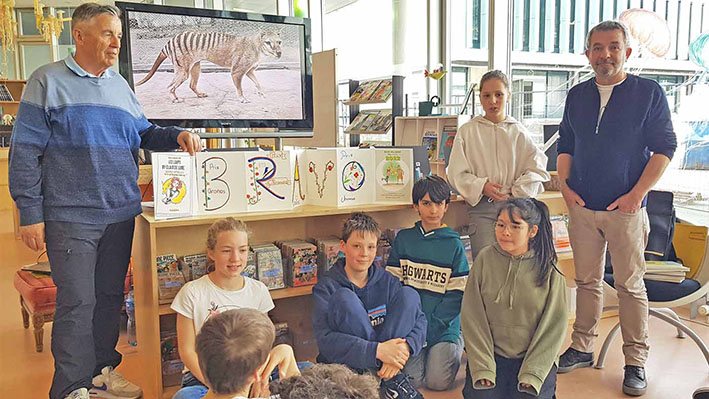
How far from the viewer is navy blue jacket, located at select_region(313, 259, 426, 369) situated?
2.38m

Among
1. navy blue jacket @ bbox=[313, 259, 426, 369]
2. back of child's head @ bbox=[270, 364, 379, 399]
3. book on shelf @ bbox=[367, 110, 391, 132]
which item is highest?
book on shelf @ bbox=[367, 110, 391, 132]

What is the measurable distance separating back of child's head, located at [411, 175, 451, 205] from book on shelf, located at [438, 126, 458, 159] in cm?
146

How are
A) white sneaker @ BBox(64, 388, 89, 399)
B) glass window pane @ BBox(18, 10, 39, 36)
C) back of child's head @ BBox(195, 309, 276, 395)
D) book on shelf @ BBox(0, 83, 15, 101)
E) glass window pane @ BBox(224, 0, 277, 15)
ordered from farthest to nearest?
glass window pane @ BBox(18, 10, 39, 36) < book on shelf @ BBox(0, 83, 15, 101) < glass window pane @ BBox(224, 0, 277, 15) < white sneaker @ BBox(64, 388, 89, 399) < back of child's head @ BBox(195, 309, 276, 395)

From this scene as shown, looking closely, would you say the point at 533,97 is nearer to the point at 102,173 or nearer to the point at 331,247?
the point at 331,247

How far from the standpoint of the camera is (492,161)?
9.56ft

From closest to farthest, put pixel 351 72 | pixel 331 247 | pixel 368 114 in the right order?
pixel 331 247
pixel 368 114
pixel 351 72

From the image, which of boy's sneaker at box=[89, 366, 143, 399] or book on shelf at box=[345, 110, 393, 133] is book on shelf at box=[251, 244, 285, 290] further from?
book on shelf at box=[345, 110, 393, 133]

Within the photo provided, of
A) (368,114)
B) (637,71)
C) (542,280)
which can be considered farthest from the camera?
(368,114)

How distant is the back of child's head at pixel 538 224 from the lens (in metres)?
2.27

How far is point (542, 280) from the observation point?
7.48 ft

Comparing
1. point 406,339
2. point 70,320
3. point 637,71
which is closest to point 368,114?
point 637,71

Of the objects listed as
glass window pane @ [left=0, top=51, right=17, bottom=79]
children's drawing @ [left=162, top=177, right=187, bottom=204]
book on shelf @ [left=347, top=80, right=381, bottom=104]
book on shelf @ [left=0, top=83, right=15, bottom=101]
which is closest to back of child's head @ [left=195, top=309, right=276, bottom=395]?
children's drawing @ [left=162, top=177, right=187, bottom=204]

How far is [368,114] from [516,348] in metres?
3.34

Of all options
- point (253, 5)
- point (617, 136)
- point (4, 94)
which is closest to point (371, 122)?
point (617, 136)
